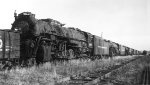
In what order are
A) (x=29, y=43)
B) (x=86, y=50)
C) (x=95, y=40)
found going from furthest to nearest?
(x=95, y=40) < (x=86, y=50) < (x=29, y=43)

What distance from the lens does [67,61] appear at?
17.7 m

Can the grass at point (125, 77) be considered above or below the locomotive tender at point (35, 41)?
below

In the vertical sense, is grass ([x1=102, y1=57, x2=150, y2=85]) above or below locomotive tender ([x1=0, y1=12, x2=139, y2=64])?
below

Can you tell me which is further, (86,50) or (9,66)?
(86,50)

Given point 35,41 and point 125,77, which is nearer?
point 125,77

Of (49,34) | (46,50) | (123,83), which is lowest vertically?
(123,83)

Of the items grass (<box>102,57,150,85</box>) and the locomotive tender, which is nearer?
grass (<box>102,57,150,85</box>)

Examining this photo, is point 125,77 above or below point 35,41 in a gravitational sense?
below

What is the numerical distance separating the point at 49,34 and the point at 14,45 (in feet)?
11.7

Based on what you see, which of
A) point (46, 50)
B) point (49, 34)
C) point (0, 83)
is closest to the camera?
point (0, 83)

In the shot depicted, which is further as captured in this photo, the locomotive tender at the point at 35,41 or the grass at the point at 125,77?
the locomotive tender at the point at 35,41

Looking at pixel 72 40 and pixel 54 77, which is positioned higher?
pixel 72 40

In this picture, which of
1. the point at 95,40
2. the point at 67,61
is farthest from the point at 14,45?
the point at 95,40

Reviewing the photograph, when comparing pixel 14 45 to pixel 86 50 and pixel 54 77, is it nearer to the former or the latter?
pixel 54 77
